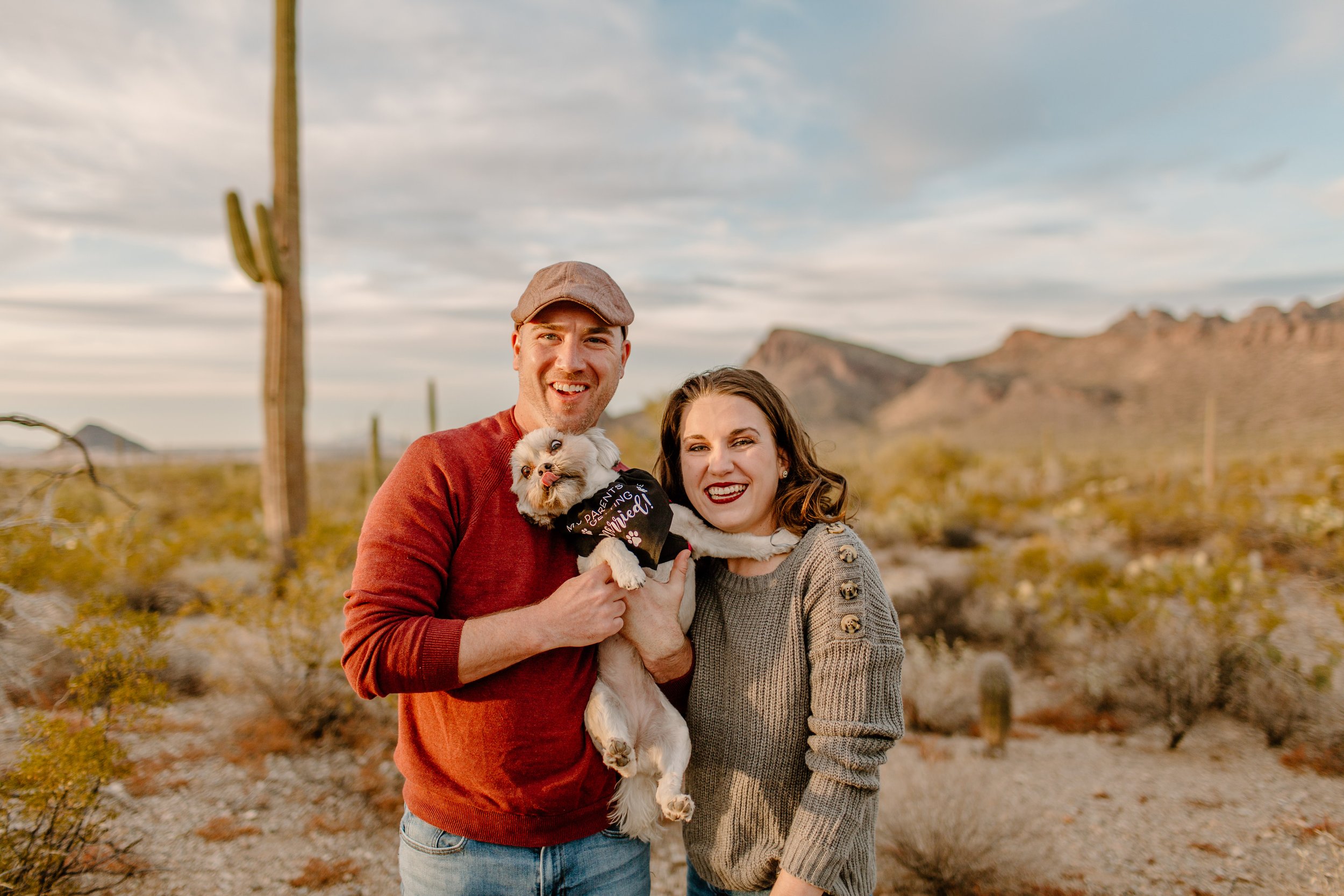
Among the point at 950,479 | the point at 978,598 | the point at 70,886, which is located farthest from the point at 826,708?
the point at 950,479

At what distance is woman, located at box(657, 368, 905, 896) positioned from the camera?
2.35 m

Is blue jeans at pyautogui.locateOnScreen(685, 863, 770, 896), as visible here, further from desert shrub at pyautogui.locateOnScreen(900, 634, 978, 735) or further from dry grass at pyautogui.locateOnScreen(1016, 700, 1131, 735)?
dry grass at pyautogui.locateOnScreen(1016, 700, 1131, 735)

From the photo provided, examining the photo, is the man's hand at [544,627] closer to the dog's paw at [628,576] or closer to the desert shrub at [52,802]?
the dog's paw at [628,576]

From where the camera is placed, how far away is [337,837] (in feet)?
18.0

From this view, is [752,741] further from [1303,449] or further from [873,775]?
[1303,449]

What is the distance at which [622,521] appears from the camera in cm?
253

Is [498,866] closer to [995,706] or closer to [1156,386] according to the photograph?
[995,706]

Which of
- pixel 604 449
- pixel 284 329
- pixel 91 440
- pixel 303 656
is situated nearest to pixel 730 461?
pixel 604 449

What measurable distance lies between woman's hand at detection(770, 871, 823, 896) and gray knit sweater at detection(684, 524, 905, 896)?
0.02 metres

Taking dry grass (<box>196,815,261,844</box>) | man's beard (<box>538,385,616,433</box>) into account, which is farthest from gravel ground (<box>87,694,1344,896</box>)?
man's beard (<box>538,385,616,433</box>)

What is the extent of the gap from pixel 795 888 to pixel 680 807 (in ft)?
1.33

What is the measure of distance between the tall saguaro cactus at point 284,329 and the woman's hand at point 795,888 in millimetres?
9407

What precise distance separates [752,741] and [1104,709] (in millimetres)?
6823

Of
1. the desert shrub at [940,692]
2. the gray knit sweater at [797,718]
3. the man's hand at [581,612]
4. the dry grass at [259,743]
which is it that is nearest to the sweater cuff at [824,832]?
the gray knit sweater at [797,718]
